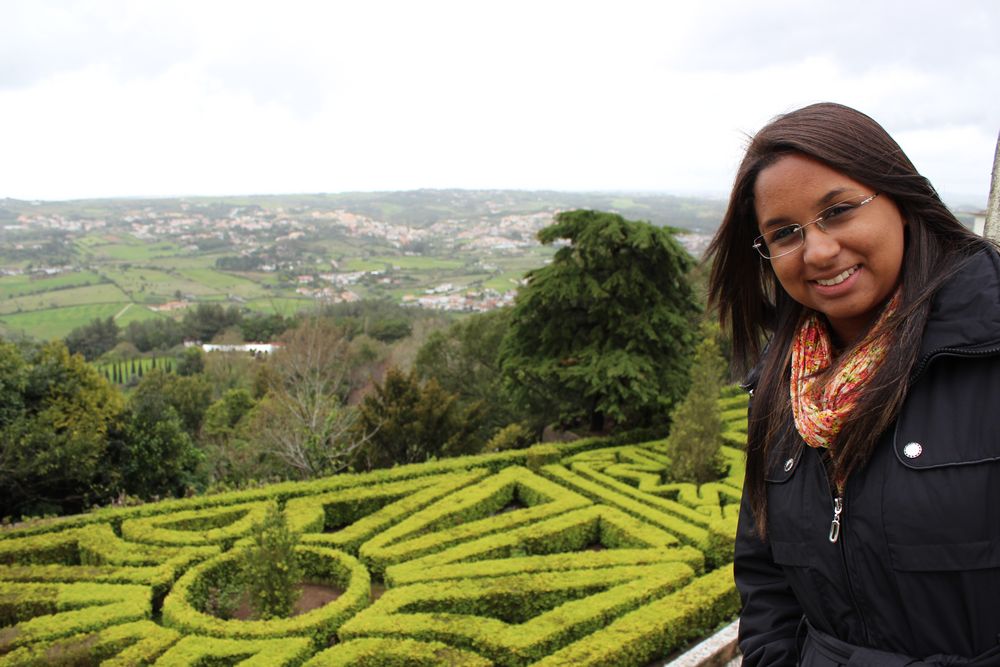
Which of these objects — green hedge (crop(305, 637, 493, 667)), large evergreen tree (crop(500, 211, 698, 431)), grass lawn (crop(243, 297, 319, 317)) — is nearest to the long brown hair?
green hedge (crop(305, 637, 493, 667))


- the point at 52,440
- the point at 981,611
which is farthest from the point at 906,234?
the point at 52,440

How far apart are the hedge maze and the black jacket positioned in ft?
17.2

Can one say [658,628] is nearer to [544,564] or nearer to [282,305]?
[544,564]

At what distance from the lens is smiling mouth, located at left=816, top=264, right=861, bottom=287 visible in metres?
1.64

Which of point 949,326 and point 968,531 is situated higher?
point 949,326

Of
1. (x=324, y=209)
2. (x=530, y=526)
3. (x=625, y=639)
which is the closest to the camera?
(x=625, y=639)

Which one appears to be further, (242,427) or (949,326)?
(242,427)

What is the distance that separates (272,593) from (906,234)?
753cm

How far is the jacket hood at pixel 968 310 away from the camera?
1462mm

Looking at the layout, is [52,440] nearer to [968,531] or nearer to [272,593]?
[272,593]

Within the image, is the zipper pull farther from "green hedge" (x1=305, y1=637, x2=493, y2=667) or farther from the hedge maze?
"green hedge" (x1=305, y1=637, x2=493, y2=667)

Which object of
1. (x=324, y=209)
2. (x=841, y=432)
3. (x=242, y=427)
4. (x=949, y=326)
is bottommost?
(x=242, y=427)

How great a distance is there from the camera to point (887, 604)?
159cm

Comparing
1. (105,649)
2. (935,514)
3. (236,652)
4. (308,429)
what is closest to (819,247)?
(935,514)
